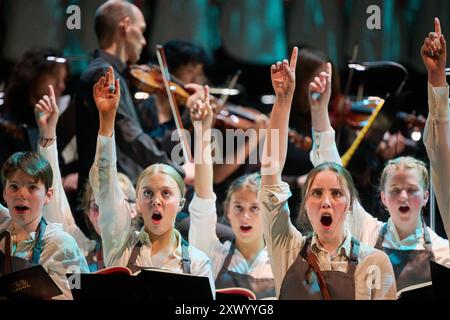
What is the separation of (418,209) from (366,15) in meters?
1.07

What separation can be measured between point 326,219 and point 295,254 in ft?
0.79

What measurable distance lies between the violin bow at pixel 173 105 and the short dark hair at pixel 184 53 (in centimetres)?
4

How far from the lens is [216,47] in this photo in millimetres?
4344

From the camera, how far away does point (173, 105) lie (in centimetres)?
422

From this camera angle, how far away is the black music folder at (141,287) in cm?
411

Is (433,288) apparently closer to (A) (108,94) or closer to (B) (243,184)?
(B) (243,184)

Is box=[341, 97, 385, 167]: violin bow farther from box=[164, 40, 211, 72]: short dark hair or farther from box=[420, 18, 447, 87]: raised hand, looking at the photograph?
box=[164, 40, 211, 72]: short dark hair

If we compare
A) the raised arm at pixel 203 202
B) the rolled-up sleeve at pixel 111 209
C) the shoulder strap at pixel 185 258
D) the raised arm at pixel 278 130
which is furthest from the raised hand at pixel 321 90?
the rolled-up sleeve at pixel 111 209

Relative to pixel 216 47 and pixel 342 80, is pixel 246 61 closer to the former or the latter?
pixel 216 47

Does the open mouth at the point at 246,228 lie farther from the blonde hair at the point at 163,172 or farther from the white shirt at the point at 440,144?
the white shirt at the point at 440,144

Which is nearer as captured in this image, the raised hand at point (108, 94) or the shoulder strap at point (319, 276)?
the shoulder strap at point (319, 276)

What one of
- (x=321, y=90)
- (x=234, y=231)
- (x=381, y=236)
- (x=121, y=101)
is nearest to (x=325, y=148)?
(x=321, y=90)

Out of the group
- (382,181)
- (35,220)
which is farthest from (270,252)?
(35,220)

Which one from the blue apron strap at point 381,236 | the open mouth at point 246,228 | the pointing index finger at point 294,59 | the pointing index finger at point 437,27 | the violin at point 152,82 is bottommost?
the blue apron strap at point 381,236
